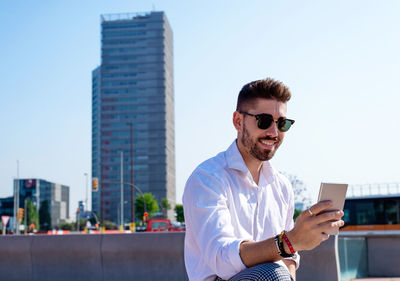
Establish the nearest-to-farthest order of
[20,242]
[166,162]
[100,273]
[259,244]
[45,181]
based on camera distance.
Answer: [259,244] < [100,273] < [20,242] < [166,162] < [45,181]

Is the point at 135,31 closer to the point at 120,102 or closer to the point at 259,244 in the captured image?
the point at 120,102

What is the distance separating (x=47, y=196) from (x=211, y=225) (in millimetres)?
170838

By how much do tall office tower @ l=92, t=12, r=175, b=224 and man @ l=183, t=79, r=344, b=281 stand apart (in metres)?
142

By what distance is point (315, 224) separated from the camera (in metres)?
2.12

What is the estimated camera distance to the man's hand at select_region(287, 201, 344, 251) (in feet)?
6.93

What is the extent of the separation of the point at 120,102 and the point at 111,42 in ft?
56.4

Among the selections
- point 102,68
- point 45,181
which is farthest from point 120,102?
point 45,181

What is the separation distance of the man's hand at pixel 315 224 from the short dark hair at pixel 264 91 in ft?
2.34

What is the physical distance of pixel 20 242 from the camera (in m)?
9.71

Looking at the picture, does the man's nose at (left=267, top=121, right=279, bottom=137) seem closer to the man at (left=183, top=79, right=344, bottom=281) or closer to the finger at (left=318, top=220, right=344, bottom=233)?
the man at (left=183, top=79, right=344, bottom=281)

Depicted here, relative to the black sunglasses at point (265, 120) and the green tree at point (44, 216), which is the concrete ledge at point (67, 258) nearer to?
the black sunglasses at point (265, 120)

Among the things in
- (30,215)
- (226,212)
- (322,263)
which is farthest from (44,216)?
(226,212)

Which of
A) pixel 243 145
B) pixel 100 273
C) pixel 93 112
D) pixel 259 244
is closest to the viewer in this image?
pixel 259 244

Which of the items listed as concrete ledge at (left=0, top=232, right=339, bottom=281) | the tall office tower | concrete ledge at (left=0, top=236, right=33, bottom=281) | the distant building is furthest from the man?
the distant building
